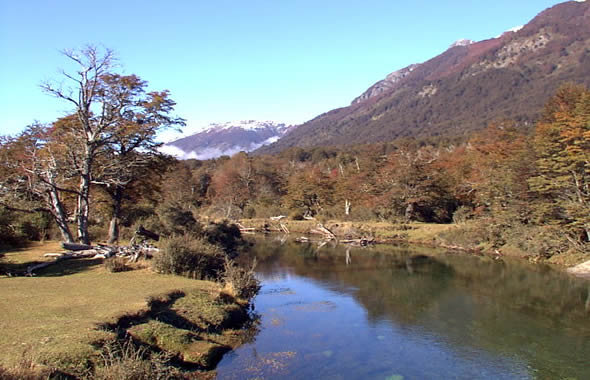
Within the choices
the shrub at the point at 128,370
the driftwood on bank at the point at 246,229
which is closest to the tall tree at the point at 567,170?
the shrub at the point at 128,370

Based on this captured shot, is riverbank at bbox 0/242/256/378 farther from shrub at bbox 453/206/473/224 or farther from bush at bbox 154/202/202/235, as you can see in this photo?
shrub at bbox 453/206/473/224

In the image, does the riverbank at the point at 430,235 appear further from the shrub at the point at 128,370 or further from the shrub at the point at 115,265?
the shrub at the point at 128,370

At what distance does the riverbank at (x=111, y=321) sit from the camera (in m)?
9.50

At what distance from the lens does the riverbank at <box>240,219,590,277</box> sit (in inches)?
1239

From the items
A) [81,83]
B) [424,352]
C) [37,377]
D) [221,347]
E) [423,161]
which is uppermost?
[81,83]

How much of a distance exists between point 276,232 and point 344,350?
149ft

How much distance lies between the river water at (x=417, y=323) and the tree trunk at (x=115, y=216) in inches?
365

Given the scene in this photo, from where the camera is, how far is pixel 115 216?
28.4 m

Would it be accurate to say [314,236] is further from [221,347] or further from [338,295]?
[221,347]

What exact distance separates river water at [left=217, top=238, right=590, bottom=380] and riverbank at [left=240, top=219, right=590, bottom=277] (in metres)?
2.36

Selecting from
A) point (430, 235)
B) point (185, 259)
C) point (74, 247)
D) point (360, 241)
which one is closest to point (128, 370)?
point (185, 259)

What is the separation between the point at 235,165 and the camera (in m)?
92.8

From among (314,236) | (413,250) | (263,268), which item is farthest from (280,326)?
(314,236)

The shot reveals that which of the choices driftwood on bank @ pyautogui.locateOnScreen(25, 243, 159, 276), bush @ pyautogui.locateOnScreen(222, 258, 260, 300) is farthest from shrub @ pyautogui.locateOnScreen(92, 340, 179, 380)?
driftwood on bank @ pyautogui.locateOnScreen(25, 243, 159, 276)
